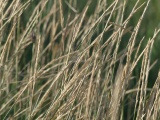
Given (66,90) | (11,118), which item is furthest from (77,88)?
(11,118)

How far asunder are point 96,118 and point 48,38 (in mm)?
1049

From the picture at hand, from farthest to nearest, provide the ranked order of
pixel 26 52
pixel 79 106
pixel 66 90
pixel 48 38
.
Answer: pixel 48 38
pixel 26 52
pixel 79 106
pixel 66 90

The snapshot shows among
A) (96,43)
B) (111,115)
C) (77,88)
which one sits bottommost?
(111,115)

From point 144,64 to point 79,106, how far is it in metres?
0.25

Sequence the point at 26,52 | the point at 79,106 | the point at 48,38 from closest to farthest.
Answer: the point at 79,106 → the point at 26,52 → the point at 48,38

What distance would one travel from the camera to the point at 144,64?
1.80 meters

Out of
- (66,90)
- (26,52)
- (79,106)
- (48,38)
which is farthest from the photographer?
(48,38)

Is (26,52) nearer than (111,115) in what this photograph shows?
No

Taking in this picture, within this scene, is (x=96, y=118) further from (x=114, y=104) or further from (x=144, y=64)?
(x=144, y=64)

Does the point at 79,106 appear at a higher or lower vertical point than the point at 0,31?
lower

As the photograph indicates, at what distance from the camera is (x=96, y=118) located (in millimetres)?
1842

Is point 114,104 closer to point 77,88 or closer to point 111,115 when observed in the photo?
point 111,115

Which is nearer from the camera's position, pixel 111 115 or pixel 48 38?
pixel 111 115

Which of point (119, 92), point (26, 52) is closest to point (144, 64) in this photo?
point (119, 92)
